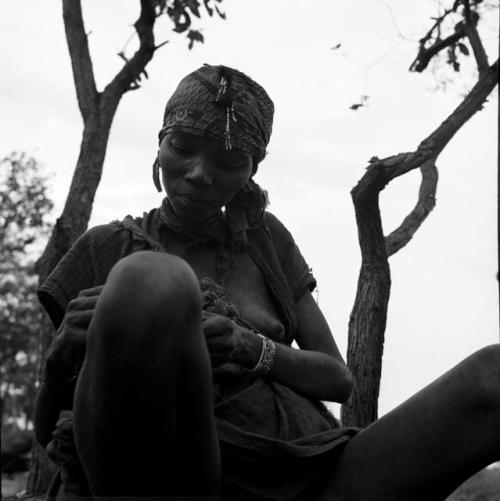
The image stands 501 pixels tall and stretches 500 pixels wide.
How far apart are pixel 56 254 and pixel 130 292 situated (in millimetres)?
5170

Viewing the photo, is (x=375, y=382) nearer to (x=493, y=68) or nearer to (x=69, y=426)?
(x=493, y=68)

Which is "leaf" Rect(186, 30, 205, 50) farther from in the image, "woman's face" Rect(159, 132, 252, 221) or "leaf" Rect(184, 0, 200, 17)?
"woman's face" Rect(159, 132, 252, 221)

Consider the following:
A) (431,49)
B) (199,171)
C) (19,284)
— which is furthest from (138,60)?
(19,284)

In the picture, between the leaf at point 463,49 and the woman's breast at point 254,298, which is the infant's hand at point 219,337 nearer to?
the woman's breast at point 254,298

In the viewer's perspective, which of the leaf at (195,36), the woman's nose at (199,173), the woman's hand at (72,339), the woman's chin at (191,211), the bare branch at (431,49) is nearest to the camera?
the woman's hand at (72,339)

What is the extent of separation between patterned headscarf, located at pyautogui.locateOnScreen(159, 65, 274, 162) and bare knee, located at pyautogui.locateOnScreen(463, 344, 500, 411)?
3.00ft

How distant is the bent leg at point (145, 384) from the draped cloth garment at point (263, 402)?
0.39 meters

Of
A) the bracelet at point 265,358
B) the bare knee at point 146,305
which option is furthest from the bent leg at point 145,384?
the bracelet at point 265,358

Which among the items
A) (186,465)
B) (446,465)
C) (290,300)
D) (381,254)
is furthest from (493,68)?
(186,465)

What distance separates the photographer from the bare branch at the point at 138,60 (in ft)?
25.7

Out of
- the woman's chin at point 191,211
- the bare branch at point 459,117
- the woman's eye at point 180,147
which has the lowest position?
the woman's chin at point 191,211

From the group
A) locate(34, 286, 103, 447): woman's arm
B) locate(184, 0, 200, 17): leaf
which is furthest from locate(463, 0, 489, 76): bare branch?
locate(34, 286, 103, 447): woman's arm

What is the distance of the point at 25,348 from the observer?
103ft

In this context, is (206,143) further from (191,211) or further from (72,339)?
(72,339)
